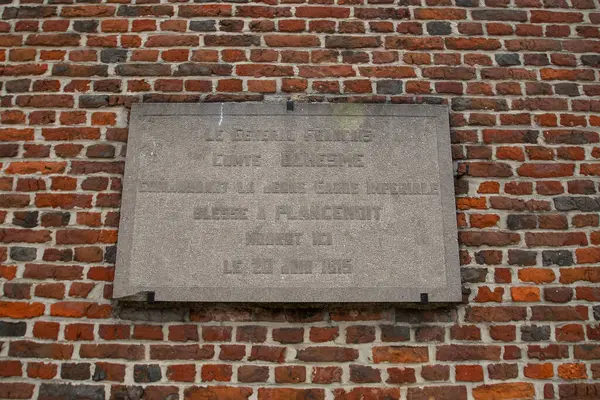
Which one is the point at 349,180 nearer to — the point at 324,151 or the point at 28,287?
the point at 324,151

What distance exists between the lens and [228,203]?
8.17 ft

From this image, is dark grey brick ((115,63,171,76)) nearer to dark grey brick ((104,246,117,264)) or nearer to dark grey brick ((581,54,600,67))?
dark grey brick ((104,246,117,264))

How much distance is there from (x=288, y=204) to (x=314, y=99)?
2.02 ft

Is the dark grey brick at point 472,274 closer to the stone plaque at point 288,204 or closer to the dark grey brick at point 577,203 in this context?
the stone plaque at point 288,204

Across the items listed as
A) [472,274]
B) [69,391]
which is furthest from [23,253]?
[472,274]

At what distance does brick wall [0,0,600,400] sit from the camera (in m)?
2.32

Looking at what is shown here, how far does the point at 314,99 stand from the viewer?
2.73 m

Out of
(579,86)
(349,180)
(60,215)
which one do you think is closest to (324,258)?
(349,180)

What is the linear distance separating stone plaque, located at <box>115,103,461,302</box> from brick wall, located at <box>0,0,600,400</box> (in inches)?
4.7

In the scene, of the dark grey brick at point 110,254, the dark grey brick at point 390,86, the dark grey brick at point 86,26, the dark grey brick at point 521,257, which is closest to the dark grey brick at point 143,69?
the dark grey brick at point 86,26

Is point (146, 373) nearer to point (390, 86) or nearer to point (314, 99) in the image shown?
point (314, 99)

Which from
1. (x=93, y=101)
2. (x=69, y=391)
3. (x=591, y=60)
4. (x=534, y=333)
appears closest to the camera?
(x=69, y=391)

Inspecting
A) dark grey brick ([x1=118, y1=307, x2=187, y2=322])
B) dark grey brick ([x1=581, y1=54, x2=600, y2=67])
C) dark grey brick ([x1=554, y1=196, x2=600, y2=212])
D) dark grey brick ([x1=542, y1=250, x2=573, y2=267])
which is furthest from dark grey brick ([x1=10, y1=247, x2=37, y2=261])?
dark grey brick ([x1=581, y1=54, x2=600, y2=67])

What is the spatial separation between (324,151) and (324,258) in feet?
1.79
